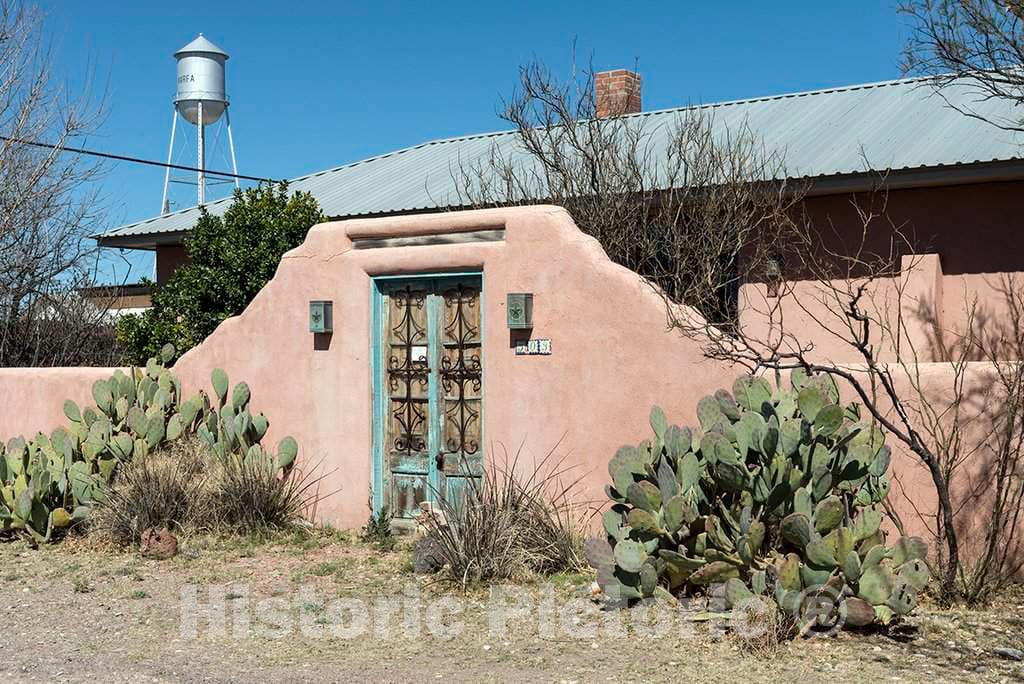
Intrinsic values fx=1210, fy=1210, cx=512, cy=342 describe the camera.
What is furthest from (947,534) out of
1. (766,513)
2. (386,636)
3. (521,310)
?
(521,310)

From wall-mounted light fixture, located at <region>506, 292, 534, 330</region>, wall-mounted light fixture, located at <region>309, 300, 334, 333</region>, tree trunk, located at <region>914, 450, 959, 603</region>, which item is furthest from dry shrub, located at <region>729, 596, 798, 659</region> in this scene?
wall-mounted light fixture, located at <region>309, 300, 334, 333</region>

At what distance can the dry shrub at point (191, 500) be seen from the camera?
10.9m

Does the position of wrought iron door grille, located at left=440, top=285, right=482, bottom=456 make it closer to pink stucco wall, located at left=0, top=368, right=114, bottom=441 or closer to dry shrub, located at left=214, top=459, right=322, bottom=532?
dry shrub, located at left=214, top=459, right=322, bottom=532

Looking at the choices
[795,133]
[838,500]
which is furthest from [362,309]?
[795,133]

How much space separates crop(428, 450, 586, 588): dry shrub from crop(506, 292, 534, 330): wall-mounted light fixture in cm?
122

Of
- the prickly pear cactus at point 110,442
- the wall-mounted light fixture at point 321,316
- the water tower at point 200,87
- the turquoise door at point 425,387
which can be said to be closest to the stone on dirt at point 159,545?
the prickly pear cactus at point 110,442

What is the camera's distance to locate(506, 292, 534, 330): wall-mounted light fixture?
1027cm

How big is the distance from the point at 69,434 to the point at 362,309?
3.44m

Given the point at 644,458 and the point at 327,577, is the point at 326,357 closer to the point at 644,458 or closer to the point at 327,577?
the point at 327,577

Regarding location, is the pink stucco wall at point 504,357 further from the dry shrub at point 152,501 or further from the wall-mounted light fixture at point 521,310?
the dry shrub at point 152,501

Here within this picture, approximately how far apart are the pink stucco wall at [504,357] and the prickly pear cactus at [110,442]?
0.75 feet

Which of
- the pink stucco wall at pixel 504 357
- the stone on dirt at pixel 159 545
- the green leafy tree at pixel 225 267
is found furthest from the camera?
the green leafy tree at pixel 225 267

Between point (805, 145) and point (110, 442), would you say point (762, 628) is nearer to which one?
point (110, 442)

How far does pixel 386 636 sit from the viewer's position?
7.79 m
